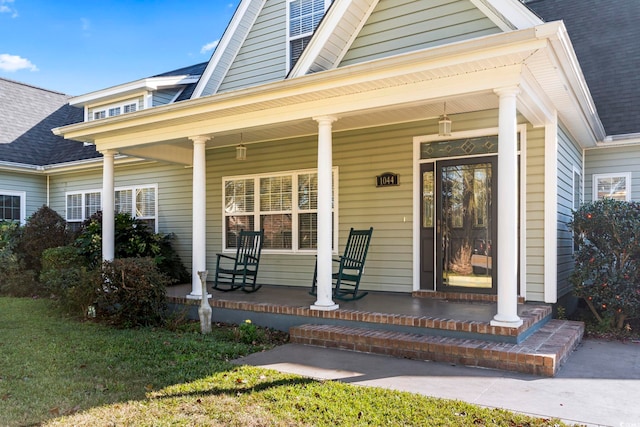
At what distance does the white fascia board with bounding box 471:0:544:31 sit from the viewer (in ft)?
19.1

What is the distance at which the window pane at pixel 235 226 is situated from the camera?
8.64 meters

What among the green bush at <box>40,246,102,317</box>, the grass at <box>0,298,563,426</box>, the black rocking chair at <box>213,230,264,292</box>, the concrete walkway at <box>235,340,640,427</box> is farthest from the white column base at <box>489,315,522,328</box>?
the green bush at <box>40,246,102,317</box>

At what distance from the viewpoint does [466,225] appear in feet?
21.4

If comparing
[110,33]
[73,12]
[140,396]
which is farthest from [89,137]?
[110,33]

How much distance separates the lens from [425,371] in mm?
4254

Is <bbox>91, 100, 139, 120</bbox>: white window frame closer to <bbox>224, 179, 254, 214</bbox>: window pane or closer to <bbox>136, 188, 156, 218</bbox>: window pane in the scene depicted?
<bbox>136, 188, 156, 218</bbox>: window pane

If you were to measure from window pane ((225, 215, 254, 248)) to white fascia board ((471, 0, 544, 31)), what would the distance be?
4958mm

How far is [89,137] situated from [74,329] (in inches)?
139

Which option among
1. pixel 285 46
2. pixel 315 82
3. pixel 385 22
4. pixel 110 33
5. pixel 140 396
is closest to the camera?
pixel 140 396

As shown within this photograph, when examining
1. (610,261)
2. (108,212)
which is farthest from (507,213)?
(108,212)

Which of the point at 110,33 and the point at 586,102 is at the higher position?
the point at 110,33

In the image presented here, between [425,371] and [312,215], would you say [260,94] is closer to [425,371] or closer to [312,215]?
[312,215]

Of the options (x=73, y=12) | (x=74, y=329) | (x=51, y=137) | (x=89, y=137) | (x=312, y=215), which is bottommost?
(x=74, y=329)

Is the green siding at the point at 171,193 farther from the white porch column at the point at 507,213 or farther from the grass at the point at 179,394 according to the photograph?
the white porch column at the point at 507,213
